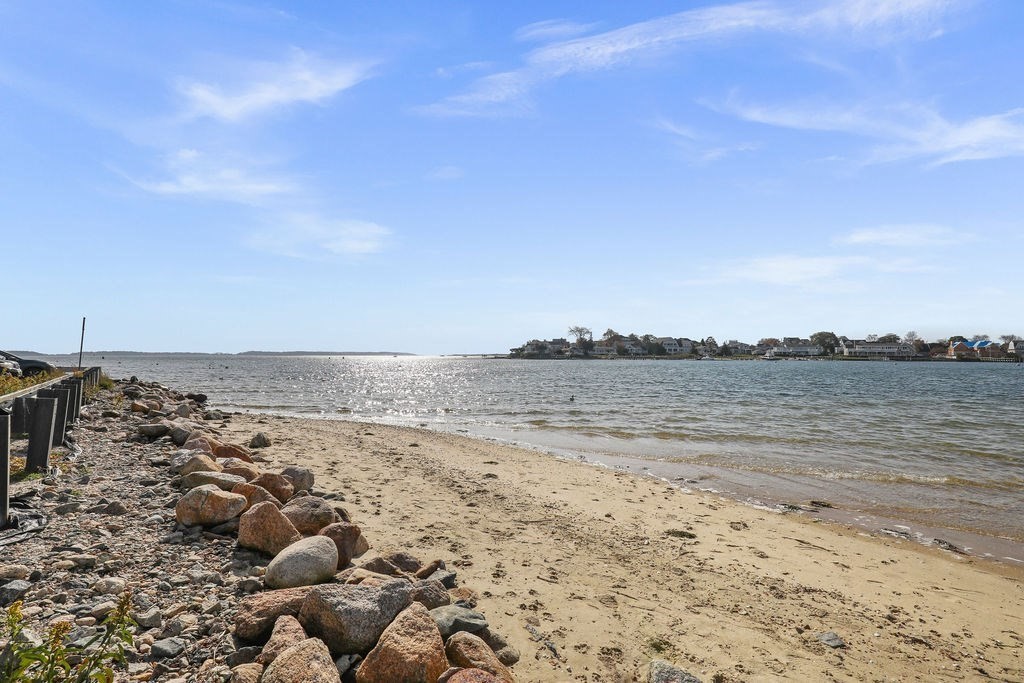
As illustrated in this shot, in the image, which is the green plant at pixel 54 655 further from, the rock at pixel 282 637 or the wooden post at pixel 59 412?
the wooden post at pixel 59 412

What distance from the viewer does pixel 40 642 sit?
11.5ft

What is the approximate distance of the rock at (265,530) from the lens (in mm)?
5836

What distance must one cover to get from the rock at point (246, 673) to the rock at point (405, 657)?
64cm

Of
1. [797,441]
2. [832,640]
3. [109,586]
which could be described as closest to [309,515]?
[109,586]

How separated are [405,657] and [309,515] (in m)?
3.29

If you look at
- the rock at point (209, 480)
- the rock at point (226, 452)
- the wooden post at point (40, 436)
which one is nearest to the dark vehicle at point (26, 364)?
the rock at point (226, 452)

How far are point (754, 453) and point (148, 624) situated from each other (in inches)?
663

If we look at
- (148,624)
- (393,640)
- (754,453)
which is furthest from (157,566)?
(754,453)

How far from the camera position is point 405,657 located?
3.84 m

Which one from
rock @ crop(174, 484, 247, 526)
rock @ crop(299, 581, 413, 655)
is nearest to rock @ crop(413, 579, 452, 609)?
rock @ crop(299, 581, 413, 655)

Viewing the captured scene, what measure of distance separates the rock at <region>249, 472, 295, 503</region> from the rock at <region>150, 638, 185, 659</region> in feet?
13.0

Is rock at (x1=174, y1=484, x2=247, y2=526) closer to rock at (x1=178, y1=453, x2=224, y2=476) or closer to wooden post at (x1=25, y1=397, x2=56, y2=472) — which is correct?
rock at (x1=178, y1=453, x2=224, y2=476)

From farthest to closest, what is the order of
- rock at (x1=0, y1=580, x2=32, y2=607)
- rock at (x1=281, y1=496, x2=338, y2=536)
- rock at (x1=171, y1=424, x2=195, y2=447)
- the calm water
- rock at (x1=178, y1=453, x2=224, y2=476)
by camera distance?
the calm water, rock at (x1=171, y1=424, x2=195, y2=447), rock at (x1=178, y1=453, x2=224, y2=476), rock at (x1=281, y1=496, x2=338, y2=536), rock at (x1=0, y1=580, x2=32, y2=607)

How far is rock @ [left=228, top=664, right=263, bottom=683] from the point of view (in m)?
3.52
